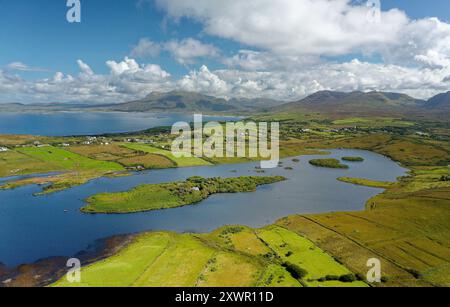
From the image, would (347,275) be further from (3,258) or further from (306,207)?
(3,258)

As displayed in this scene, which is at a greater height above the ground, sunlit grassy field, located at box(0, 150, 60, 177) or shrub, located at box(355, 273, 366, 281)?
sunlit grassy field, located at box(0, 150, 60, 177)

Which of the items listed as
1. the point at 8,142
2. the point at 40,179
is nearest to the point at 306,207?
the point at 40,179

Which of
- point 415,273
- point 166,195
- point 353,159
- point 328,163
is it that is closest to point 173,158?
point 166,195

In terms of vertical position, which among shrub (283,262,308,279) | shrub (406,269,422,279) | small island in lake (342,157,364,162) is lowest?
shrub (406,269,422,279)

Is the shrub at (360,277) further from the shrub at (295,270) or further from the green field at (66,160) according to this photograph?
the green field at (66,160)

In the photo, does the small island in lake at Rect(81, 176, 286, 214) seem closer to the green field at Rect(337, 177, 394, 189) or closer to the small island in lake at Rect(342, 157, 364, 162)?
the green field at Rect(337, 177, 394, 189)

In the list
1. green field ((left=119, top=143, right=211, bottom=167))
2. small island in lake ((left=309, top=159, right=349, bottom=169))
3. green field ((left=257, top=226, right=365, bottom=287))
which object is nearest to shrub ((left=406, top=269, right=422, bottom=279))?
green field ((left=257, top=226, right=365, bottom=287))
